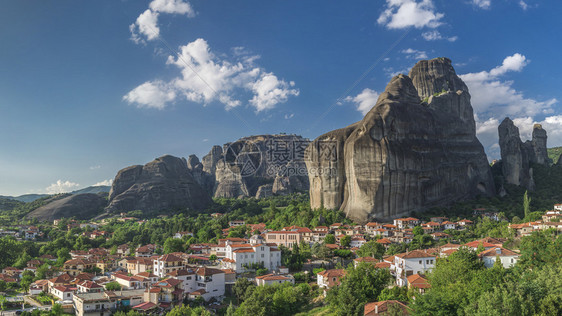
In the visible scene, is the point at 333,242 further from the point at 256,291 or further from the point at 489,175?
the point at 489,175

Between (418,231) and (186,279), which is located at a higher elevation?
(418,231)

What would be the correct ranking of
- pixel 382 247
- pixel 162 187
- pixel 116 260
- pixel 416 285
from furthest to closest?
pixel 162 187 → pixel 116 260 → pixel 382 247 → pixel 416 285

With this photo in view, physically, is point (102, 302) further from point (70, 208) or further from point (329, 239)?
point (70, 208)

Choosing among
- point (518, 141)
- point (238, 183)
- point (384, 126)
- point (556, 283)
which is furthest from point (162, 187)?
point (556, 283)

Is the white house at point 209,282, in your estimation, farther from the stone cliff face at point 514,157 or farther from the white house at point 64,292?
the stone cliff face at point 514,157

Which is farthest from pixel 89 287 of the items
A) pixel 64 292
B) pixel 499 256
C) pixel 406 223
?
pixel 406 223

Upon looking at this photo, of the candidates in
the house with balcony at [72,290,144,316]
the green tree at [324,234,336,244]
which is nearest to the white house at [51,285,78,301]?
the house with balcony at [72,290,144,316]

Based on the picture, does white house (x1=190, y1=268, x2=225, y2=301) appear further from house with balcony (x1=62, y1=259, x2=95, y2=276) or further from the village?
house with balcony (x1=62, y1=259, x2=95, y2=276)
